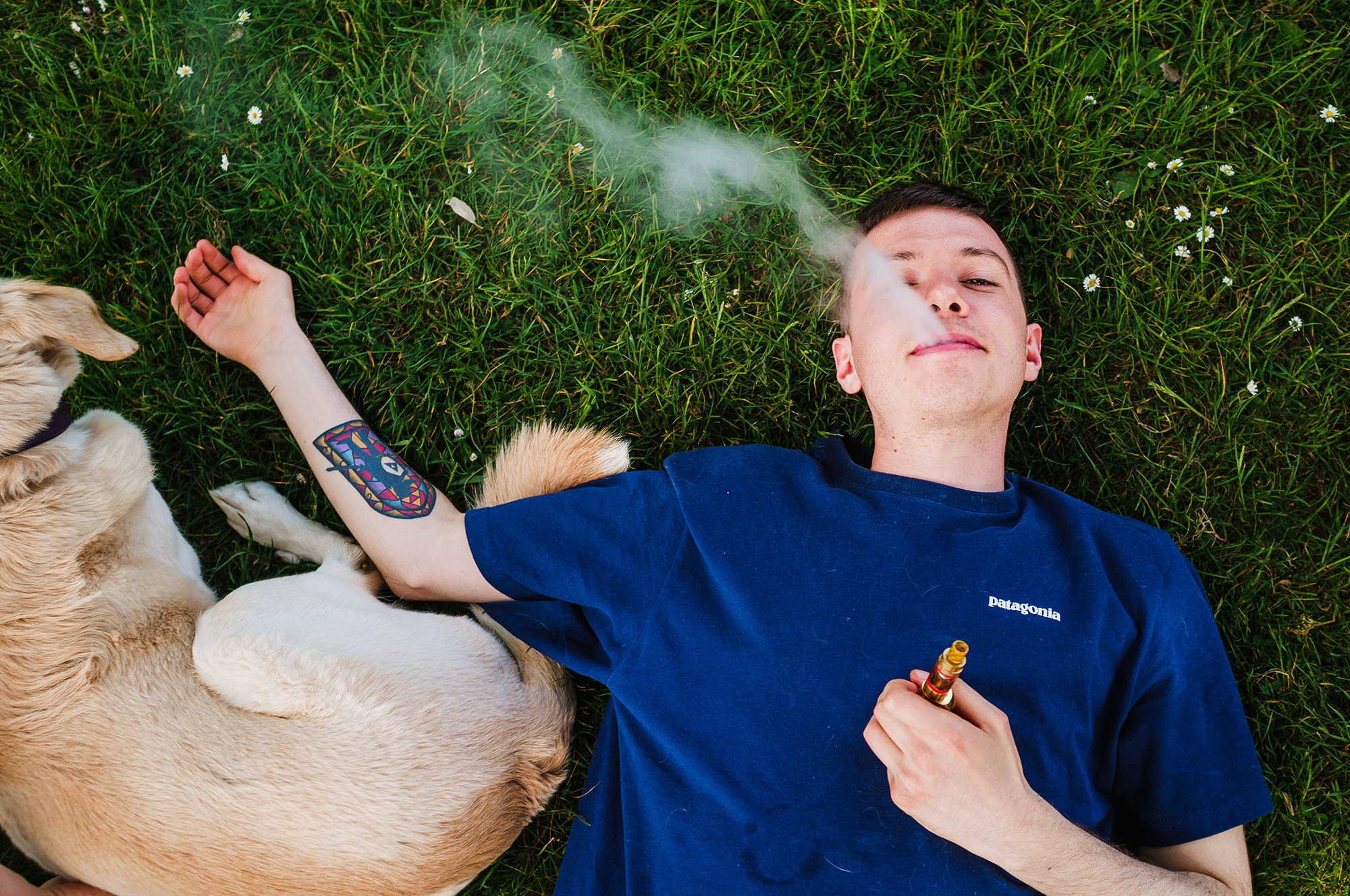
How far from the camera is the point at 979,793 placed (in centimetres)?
210

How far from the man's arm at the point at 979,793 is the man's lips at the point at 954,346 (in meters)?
1.00

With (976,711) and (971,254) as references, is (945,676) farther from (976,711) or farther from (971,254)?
(971,254)

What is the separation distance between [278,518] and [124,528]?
57cm

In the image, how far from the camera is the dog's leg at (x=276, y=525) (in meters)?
3.09

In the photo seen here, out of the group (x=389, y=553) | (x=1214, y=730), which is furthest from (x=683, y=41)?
(x=1214, y=730)

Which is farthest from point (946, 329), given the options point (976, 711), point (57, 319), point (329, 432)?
point (57, 319)

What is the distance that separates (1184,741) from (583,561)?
75.8 inches

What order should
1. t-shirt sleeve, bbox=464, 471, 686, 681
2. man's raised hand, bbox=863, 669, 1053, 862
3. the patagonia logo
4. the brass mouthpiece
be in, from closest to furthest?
the brass mouthpiece, man's raised hand, bbox=863, 669, 1053, 862, the patagonia logo, t-shirt sleeve, bbox=464, 471, 686, 681

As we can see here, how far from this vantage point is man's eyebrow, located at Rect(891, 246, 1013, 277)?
2816 mm

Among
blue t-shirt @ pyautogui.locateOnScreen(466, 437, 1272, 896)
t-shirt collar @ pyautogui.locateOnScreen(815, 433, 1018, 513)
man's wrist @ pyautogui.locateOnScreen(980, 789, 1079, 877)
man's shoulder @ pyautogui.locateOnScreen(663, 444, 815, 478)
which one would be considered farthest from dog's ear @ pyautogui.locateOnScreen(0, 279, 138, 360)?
man's wrist @ pyautogui.locateOnScreen(980, 789, 1079, 877)

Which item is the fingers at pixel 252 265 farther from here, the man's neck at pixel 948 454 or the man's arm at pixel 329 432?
the man's neck at pixel 948 454

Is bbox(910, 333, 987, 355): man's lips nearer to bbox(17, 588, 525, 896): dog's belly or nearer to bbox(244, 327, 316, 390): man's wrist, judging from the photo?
bbox(17, 588, 525, 896): dog's belly

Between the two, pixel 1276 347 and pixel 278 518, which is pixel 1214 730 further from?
pixel 278 518

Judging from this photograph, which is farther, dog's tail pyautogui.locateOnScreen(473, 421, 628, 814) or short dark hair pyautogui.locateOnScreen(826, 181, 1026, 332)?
short dark hair pyautogui.locateOnScreen(826, 181, 1026, 332)
